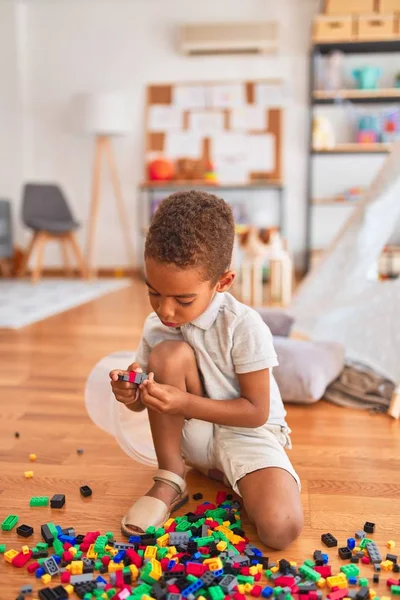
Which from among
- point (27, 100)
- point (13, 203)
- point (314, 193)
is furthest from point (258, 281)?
point (27, 100)

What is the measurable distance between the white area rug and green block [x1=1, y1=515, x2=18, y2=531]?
1.86 metres

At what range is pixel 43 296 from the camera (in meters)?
3.79

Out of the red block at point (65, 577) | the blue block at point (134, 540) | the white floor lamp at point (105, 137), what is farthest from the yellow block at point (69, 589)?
the white floor lamp at point (105, 137)

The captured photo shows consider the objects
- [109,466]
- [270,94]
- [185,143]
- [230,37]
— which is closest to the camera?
[109,466]

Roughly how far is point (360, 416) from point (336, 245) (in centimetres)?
72

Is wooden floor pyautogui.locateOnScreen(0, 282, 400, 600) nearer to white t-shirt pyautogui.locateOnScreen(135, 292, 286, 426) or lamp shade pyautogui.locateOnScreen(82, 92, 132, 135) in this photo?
white t-shirt pyautogui.locateOnScreen(135, 292, 286, 426)

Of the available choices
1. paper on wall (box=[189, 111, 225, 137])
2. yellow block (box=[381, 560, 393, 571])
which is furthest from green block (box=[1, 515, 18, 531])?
paper on wall (box=[189, 111, 225, 137])

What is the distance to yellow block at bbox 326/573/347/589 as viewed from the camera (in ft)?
2.72

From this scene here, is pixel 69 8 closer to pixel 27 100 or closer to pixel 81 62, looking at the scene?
pixel 81 62

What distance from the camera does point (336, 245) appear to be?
213cm

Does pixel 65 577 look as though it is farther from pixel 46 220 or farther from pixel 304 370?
pixel 46 220

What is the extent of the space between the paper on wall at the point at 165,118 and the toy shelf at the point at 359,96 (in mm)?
1073

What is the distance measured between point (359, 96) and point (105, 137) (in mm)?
1959

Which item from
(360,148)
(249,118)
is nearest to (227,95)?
(249,118)
